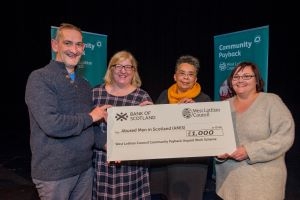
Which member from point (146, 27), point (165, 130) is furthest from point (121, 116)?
point (146, 27)

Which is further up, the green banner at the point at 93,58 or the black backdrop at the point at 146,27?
the black backdrop at the point at 146,27

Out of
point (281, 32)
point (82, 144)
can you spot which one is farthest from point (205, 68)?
point (82, 144)

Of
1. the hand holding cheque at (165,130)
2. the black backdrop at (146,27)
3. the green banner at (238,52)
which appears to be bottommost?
the hand holding cheque at (165,130)

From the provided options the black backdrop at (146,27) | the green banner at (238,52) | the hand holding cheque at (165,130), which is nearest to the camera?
the hand holding cheque at (165,130)

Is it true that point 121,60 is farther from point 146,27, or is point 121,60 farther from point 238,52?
point 146,27

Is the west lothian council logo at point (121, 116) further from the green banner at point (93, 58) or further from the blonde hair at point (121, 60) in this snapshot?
the green banner at point (93, 58)

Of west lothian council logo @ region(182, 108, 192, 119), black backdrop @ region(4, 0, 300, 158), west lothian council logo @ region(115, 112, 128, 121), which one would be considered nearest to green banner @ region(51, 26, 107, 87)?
west lothian council logo @ region(115, 112, 128, 121)

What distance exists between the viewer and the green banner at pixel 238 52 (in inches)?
153

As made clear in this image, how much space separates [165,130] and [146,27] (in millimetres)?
7088

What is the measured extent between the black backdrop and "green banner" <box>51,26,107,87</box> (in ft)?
14.2

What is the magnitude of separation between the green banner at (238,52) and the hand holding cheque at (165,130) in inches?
51.1

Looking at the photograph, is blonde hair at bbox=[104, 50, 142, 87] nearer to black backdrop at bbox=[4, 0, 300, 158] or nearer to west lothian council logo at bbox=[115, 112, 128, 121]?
west lothian council logo at bbox=[115, 112, 128, 121]

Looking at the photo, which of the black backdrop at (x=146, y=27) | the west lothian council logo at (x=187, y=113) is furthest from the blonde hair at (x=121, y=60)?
the black backdrop at (x=146, y=27)

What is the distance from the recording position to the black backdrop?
9258 millimetres
